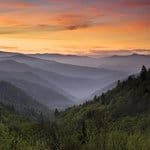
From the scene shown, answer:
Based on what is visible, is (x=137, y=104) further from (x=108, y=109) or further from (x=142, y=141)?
(x=142, y=141)

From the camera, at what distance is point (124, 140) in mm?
40156

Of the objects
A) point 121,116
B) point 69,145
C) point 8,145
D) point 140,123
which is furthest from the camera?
point 121,116

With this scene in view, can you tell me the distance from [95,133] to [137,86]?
152809mm

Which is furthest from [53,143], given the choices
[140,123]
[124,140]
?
[140,123]

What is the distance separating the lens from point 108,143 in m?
39.4

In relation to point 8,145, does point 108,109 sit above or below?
below

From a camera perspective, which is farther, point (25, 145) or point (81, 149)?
point (81, 149)

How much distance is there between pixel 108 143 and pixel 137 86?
503 feet

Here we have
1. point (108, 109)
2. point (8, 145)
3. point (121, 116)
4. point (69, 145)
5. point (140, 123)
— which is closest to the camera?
point (8, 145)

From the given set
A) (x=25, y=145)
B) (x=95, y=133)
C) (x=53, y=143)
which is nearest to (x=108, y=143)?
(x=95, y=133)

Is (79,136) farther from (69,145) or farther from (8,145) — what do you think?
(8,145)

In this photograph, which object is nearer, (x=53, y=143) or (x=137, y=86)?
(x=53, y=143)

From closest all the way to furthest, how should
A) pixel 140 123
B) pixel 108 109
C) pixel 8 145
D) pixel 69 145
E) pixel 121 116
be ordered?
pixel 8 145 → pixel 69 145 → pixel 140 123 → pixel 121 116 → pixel 108 109

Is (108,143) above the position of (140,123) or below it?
above
